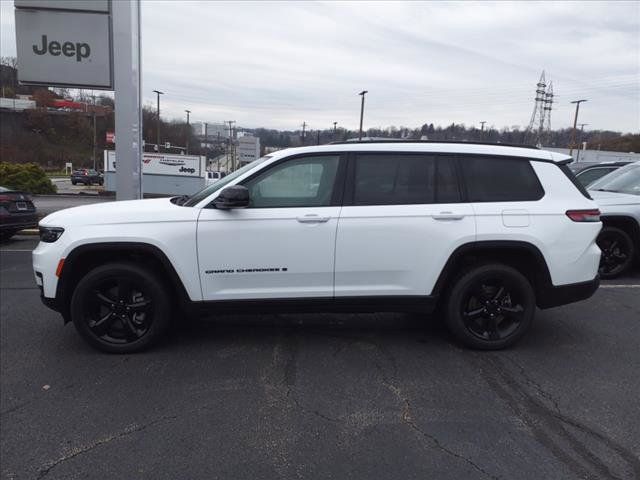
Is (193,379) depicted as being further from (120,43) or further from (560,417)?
(120,43)

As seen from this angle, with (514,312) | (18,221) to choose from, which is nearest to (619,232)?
(514,312)

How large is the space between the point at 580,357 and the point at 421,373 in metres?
1.51

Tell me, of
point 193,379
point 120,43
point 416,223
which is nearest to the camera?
point 193,379

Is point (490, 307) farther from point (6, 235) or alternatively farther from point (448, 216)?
point (6, 235)

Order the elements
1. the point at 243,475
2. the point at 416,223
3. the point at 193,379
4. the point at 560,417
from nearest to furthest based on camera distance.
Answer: the point at 243,475 → the point at 560,417 → the point at 193,379 → the point at 416,223

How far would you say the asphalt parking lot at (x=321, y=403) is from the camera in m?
2.80

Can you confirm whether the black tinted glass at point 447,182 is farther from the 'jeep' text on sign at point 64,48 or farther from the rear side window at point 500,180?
the 'jeep' text on sign at point 64,48

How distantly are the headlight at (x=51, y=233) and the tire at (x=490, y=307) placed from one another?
10.9 feet

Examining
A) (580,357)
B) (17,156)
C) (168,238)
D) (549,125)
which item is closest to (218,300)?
(168,238)

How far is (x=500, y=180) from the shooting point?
4.38 m

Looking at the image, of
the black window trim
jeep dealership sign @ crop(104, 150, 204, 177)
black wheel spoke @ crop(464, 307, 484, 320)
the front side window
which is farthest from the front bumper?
jeep dealership sign @ crop(104, 150, 204, 177)

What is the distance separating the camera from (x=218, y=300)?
4.16 m

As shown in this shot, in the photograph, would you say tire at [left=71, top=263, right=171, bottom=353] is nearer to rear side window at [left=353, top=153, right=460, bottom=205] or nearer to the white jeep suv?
the white jeep suv

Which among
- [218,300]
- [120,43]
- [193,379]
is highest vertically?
[120,43]
